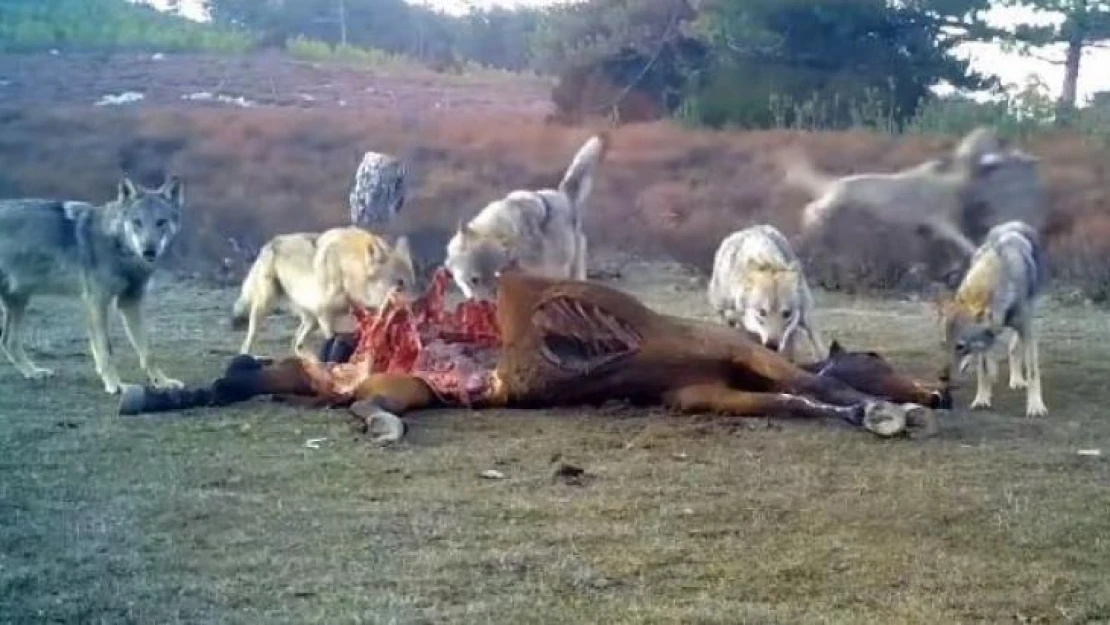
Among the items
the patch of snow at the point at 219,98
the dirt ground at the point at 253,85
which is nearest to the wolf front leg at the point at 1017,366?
the dirt ground at the point at 253,85

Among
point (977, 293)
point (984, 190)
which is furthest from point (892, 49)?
point (977, 293)

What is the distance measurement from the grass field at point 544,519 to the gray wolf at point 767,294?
3.64 feet

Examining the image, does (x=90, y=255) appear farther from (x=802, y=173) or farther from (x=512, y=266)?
(x=802, y=173)

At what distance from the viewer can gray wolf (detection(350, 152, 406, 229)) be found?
1352cm

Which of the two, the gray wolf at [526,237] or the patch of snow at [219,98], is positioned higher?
the patch of snow at [219,98]

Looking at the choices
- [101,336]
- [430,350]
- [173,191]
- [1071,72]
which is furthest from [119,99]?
[1071,72]

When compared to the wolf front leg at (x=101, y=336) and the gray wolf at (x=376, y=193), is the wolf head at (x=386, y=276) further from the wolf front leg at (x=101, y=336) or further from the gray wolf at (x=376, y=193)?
the gray wolf at (x=376, y=193)

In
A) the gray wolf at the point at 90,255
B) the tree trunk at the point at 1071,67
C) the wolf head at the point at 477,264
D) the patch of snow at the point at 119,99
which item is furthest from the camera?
the tree trunk at the point at 1071,67

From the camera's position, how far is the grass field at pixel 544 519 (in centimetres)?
333

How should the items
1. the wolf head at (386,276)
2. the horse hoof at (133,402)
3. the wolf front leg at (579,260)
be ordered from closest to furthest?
the horse hoof at (133,402) → the wolf head at (386,276) → the wolf front leg at (579,260)

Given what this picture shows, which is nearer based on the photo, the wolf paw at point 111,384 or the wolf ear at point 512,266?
the wolf paw at point 111,384

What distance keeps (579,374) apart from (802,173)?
1120 centimetres

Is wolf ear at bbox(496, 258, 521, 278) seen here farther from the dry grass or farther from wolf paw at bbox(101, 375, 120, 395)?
the dry grass

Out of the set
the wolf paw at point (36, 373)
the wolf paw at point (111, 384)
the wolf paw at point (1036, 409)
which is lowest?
the wolf paw at point (36, 373)
